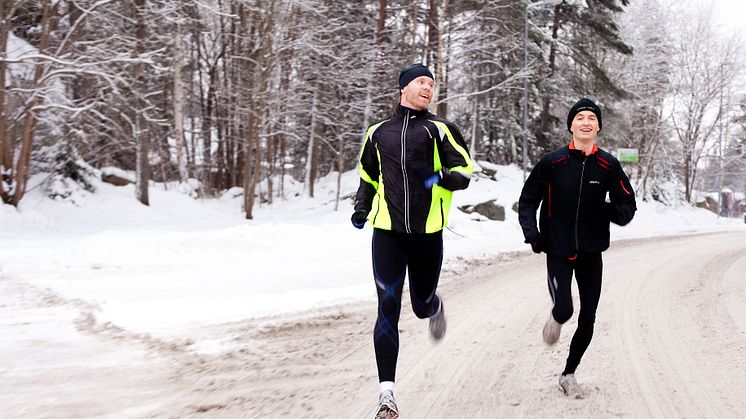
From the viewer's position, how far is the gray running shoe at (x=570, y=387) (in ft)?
11.9

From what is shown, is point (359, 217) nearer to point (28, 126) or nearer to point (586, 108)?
point (586, 108)

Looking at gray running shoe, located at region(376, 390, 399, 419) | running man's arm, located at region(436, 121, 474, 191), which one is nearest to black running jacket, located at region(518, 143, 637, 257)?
running man's arm, located at region(436, 121, 474, 191)

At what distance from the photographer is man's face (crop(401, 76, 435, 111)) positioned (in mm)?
3301

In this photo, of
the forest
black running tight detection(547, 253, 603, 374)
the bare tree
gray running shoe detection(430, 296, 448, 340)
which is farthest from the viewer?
the bare tree

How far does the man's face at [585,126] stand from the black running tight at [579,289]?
0.76 metres

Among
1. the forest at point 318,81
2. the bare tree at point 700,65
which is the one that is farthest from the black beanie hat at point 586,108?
the bare tree at point 700,65

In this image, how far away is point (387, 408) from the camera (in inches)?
119

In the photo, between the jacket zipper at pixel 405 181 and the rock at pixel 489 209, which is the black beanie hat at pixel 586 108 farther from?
the rock at pixel 489 209

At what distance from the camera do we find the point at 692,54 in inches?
1406

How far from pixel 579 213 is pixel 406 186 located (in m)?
1.17

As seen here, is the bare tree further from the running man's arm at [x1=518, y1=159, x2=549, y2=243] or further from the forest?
the running man's arm at [x1=518, y1=159, x2=549, y2=243]

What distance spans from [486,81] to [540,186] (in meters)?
24.1

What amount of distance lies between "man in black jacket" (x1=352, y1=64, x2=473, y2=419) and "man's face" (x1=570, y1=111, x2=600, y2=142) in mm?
793

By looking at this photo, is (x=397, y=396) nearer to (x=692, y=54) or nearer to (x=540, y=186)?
(x=540, y=186)
